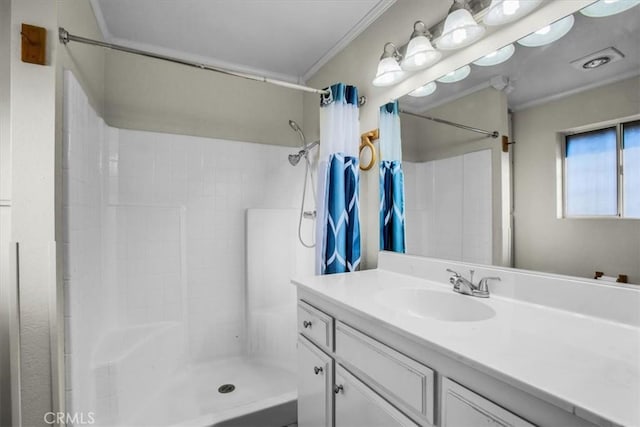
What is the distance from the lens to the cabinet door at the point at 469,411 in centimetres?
60

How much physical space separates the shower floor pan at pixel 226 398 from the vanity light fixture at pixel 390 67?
Result: 1791mm

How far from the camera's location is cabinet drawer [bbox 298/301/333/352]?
117cm

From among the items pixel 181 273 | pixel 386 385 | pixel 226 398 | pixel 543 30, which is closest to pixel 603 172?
pixel 543 30

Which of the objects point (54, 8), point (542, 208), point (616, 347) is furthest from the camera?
point (54, 8)

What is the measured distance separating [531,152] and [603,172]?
21 centimetres

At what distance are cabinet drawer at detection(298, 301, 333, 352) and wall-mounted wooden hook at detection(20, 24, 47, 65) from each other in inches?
55.3

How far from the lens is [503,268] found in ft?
3.67

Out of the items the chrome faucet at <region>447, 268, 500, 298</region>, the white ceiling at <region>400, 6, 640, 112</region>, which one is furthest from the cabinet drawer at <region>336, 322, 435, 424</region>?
the white ceiling at <region>400, 6, 640, 112</region>

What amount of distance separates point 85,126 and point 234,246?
1235mm

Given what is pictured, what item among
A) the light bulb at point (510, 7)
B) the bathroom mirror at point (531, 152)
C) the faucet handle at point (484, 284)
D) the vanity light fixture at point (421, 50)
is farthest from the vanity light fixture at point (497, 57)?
the faucet handle at point (484, 284)

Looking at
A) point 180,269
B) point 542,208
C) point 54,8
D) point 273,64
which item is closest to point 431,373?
point 542,208

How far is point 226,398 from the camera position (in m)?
1.88

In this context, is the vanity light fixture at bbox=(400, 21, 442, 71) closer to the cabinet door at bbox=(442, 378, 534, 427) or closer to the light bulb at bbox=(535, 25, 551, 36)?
the light bulb at bbox=(535, 25, 551, 36)

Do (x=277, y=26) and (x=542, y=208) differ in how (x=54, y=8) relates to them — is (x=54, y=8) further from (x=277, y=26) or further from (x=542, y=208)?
(x=542, y=208)
